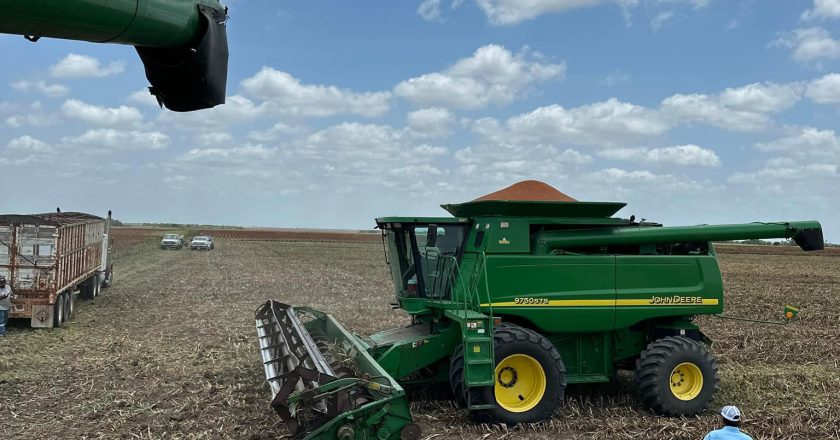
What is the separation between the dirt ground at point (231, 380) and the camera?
23.6 ft

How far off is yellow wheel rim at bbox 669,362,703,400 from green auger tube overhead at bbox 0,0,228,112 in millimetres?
7235

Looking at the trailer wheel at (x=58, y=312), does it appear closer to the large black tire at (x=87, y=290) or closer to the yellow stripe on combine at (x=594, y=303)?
the large black tire at (x=87, y=290)

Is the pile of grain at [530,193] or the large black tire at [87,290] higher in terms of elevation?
the pile of grain at [530,193]

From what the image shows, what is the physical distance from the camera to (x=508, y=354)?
742cm

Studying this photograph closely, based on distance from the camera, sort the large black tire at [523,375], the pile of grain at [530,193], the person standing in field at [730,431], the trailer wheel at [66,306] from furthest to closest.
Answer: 1. the trailer wheel at [66,306]
2. the pile of grain at [530,193]
3. the large black tire at [523,375]
4. the person standing in field at [730,431]

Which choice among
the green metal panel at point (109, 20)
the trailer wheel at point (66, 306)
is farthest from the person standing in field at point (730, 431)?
the trailer wheel at point (66, 306)

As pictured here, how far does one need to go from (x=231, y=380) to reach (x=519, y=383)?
154 inches

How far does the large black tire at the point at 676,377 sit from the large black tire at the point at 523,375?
44.5 inches

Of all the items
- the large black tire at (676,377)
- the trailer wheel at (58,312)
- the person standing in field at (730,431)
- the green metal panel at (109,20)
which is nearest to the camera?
the green metal panel at (109,20)

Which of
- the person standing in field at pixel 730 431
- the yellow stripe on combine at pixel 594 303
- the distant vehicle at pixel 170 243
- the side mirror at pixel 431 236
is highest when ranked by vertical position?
the side mirror at pixel 431 236

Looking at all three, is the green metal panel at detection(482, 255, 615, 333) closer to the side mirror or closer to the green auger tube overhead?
the side mirror

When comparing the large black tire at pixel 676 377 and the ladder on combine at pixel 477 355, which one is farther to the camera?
the large black tire at pixel 676 377

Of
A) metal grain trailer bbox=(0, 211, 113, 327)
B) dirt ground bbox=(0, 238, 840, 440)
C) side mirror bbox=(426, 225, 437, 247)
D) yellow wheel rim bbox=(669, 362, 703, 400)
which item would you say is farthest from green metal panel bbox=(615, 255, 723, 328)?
metal grain trailer bbox=(0, 211, 113, 327)

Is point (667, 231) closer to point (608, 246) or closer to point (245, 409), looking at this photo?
point (608, 246)
